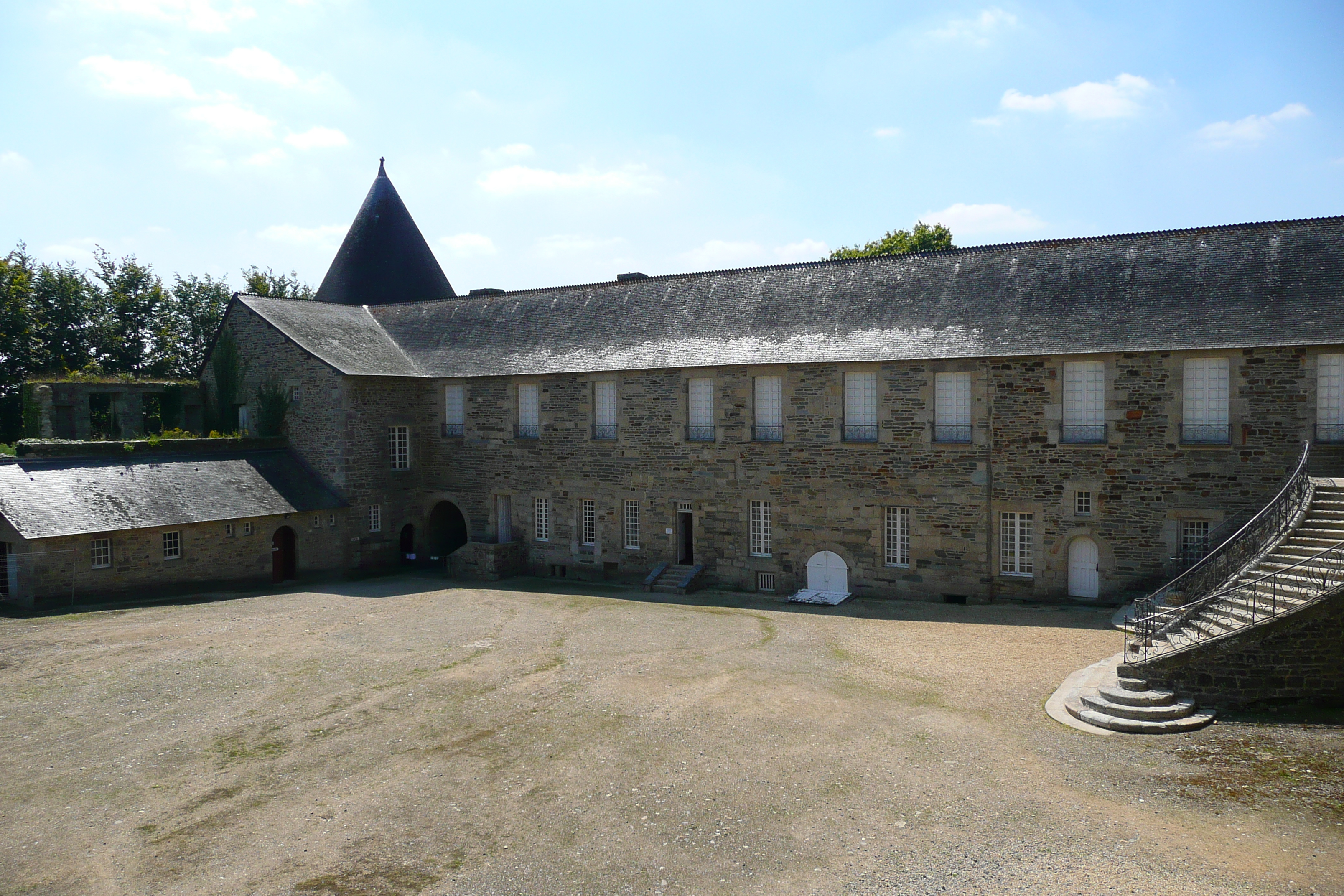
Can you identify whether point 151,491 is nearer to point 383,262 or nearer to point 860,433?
point 383,262

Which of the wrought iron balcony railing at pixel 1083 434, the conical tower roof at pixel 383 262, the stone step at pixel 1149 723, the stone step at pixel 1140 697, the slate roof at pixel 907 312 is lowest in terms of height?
the stone step at pixel 1149 723

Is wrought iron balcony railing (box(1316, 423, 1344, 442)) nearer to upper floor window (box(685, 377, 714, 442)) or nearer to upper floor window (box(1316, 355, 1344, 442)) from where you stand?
upper floor window (box(1316, 355, 1344, 442))

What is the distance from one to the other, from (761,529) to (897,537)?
3330mm

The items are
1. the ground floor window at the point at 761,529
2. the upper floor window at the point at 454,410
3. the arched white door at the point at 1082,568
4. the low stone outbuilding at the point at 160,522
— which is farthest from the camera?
the upper floor window at the point at 454,410

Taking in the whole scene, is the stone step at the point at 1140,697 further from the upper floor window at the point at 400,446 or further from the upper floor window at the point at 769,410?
the upper floor window at the point at 400,446

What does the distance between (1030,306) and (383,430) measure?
57.5 feet

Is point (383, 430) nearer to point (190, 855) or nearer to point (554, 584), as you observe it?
point (554, 584)

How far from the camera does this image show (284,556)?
24.0 meters

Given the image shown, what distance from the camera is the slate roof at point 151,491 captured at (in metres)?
19.6

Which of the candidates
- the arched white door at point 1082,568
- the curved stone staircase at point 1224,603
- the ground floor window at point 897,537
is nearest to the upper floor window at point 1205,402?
the curved stone staircase at point 1224,603

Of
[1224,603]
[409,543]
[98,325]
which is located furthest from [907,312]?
[98,325]

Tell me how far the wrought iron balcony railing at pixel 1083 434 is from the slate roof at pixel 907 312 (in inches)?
60.3

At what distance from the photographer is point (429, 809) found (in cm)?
966

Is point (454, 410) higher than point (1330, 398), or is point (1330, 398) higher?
point (454, 410)
